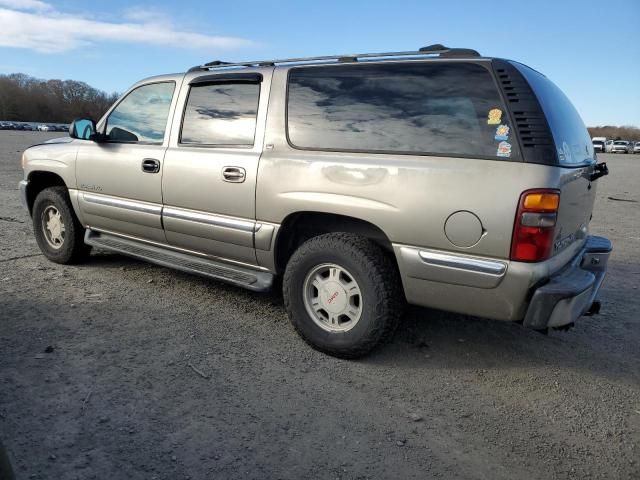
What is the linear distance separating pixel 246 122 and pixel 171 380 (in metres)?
1.92

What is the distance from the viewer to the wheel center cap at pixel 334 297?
3.34 m

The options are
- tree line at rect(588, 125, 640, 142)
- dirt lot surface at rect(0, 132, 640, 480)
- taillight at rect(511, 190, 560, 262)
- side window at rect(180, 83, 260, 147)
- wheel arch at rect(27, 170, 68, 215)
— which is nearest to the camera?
dirt lot surface at rect(0, 132, 640, 480)

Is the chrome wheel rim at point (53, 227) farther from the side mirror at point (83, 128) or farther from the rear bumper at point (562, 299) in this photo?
the rear bumper at point (562, 299)

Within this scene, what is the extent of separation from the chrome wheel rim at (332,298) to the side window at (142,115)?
1903mm

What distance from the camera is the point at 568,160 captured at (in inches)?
116

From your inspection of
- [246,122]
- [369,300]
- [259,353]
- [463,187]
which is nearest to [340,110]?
[246,122]

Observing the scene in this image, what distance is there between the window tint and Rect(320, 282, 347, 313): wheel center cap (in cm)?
93

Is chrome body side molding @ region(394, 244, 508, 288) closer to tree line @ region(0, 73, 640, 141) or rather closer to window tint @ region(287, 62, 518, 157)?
window tint @ region(287, 62, 518, 157)

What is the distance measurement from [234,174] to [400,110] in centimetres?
131

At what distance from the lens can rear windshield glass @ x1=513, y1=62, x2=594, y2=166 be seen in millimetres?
2842

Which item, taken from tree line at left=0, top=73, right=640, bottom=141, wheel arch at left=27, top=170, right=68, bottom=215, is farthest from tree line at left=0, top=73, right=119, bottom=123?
wheel arch at left=27, top=170, right=68, bottom=215

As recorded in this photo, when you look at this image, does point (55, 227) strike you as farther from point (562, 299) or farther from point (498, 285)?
point (562, 299)

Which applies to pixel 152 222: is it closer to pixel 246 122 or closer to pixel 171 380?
pixel 246 122

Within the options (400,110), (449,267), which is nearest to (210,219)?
(400,110)
